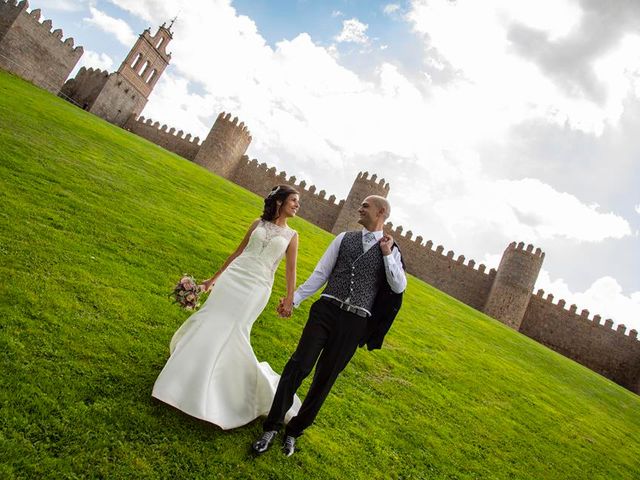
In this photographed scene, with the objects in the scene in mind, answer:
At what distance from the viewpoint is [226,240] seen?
36.2 ft

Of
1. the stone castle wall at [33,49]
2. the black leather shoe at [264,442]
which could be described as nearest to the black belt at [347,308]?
the black leather shoe at [264,442]

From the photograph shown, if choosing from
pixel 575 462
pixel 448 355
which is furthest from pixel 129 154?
pixel 575 462

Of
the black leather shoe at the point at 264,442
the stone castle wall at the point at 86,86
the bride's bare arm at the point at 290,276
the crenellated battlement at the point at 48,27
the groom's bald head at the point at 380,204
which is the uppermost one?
the crenellated battlement at the point at 48,27

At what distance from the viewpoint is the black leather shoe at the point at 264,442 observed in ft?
11.7

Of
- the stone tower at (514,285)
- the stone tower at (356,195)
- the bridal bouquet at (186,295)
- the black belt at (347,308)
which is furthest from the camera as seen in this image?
the stone tower at (356,195)

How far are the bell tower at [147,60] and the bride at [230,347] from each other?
43.0 meters

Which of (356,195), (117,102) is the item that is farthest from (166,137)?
(356,195)

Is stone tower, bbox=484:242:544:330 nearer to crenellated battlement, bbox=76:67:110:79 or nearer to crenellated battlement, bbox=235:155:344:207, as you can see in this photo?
crenellated battlement, bbox=235:155:344:207

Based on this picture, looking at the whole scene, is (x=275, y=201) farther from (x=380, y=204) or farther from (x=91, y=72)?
(x=91, y=72)

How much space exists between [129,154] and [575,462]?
1677cm

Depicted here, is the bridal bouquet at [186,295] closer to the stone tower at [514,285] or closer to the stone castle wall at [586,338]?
the stone tower at [514,285]

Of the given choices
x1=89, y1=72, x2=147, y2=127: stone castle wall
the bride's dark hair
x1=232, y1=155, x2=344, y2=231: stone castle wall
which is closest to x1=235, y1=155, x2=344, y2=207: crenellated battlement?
x1=232, y1=155, x2=344, y2=231: stone castle wall

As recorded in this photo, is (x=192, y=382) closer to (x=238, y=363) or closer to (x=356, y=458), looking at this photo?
(x=238, y=363)

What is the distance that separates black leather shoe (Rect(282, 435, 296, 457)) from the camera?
3.77 metres
